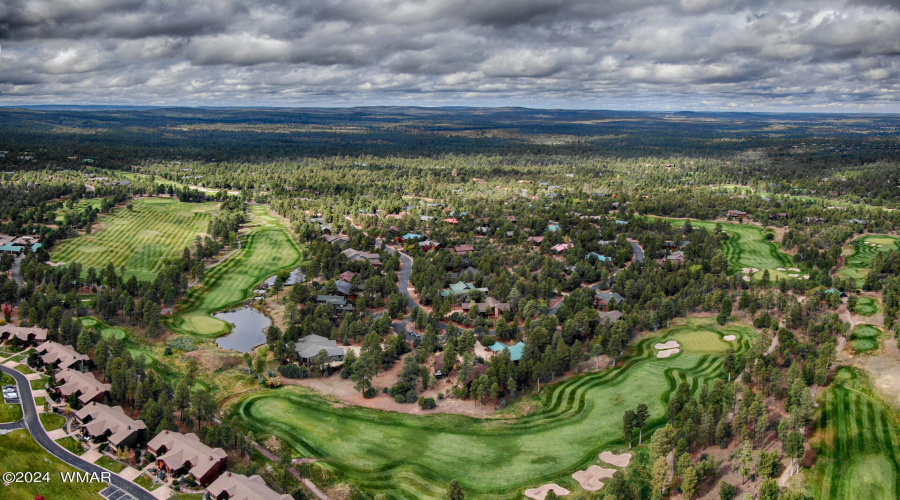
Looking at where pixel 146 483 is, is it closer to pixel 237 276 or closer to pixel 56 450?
pixel 56 450

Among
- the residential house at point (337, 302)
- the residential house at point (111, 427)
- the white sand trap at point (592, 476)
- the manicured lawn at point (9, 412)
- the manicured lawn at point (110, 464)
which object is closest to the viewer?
the manicured lawn at point (110, 464)

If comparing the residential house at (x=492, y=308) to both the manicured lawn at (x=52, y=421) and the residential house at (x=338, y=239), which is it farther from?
the manicured lawn at (x=52, y=421)

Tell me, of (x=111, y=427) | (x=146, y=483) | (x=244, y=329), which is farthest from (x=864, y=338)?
(x=111, y=427)

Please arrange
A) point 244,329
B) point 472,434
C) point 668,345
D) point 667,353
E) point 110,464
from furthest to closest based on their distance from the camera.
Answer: point 244,329 < point 668,345 < point 667,353 < point 472,434 < point 110,464

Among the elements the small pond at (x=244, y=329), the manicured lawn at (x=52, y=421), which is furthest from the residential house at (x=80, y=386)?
the small pond at (x=244, y=329)

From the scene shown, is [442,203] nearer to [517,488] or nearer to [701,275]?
[701,275]

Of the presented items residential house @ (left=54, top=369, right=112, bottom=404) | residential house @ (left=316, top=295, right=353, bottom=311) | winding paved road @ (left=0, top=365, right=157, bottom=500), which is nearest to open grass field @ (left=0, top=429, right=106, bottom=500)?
winding paved road @ (left=0, top=365, right=157, bottom=500)
